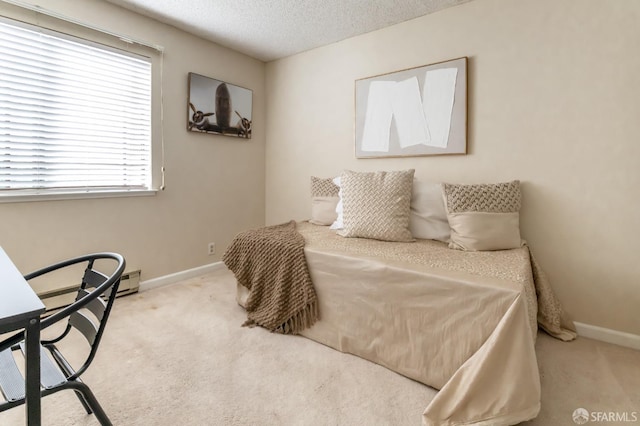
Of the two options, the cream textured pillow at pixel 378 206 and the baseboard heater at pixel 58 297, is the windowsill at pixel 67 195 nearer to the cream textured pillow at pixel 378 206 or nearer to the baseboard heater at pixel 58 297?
the baseboard heater at pixel 58 297

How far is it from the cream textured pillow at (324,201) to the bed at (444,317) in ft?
1.97

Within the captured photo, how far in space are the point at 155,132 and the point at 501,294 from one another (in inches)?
117

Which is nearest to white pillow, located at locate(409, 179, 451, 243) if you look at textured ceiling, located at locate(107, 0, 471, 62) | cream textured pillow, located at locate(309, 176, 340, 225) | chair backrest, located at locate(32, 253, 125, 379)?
cream textured pillow, located at locate(309, 176, 340, 225)

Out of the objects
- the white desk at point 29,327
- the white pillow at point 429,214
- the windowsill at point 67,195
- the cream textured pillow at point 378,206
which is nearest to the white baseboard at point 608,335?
the white pillow at point 429,214

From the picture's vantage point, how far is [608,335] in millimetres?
2076

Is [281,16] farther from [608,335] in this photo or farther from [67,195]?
[608,335]

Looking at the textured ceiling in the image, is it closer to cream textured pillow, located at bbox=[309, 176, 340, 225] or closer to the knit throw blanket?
cream textured pillow, located at bbox=[309, 176, 340, 225]

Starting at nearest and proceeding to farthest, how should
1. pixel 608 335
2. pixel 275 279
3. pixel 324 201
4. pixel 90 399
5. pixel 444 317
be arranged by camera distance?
pixel 90 399 → pixel 444 317 → pixel 608 335 → pixel 275 279 → pixel 324 201

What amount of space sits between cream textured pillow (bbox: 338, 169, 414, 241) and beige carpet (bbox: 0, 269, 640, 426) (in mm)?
876

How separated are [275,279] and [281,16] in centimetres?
220

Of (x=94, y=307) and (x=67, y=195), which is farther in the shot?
(x=67, y=195)

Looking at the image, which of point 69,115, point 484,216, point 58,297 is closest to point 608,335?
point 484,216

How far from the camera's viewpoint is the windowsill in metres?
2.18

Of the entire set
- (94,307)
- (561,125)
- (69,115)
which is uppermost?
(69,115)
